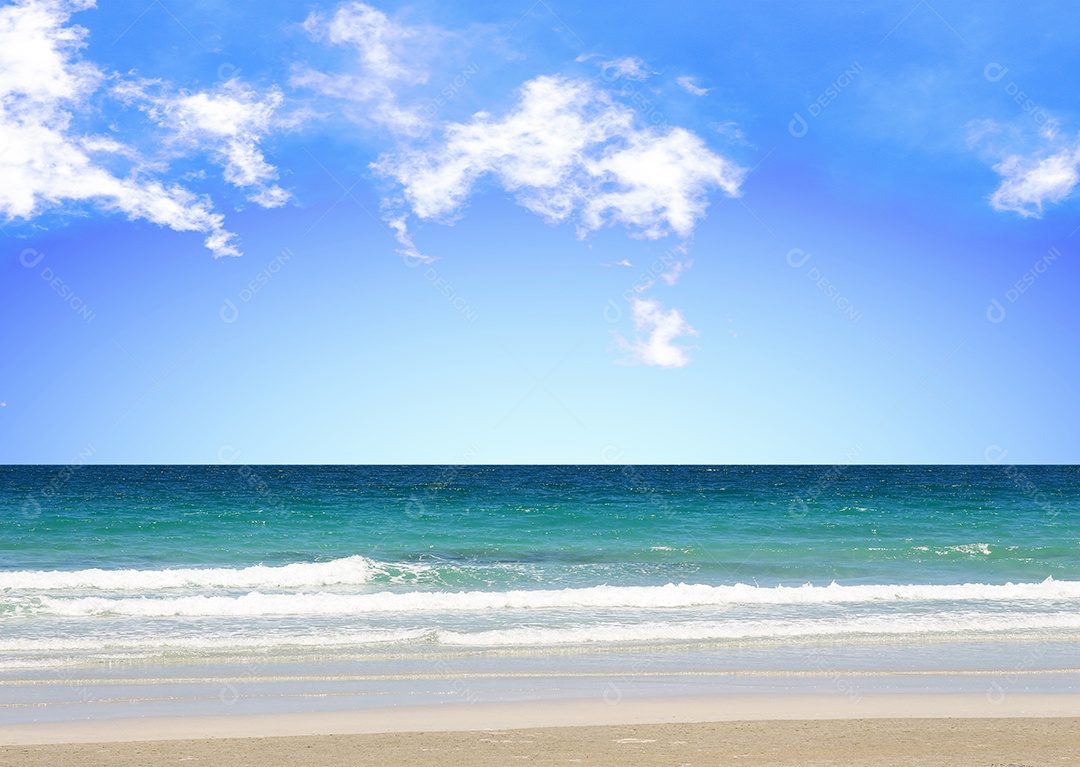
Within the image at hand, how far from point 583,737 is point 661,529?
73.2 ft

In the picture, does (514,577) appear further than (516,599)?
Yes

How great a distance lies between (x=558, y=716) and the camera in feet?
29.3

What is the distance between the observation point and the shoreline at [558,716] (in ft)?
27.2

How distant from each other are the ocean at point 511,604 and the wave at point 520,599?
0.08 m

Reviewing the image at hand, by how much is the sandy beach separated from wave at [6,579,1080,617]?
6924 millimetres

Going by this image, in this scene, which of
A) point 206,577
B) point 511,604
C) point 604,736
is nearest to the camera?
point 604,736

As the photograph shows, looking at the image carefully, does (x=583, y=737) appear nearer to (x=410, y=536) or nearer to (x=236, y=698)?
(x=236, y=698)

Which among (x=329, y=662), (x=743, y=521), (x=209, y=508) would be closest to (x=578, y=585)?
(x=329, y=662)

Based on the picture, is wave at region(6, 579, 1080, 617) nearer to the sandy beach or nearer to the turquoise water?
the turquoise water

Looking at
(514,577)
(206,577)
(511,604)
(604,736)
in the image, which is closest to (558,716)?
(604,736)

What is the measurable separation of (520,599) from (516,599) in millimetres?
76

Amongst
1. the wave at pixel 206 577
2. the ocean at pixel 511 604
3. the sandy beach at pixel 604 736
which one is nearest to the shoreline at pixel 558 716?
the sandy beach at pixel 604 736

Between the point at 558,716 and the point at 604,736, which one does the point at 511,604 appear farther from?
the point at 604,736

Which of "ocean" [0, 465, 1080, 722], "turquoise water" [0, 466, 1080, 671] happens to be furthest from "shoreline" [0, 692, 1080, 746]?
"turquoise water" [0, 466, 1080, 671]
